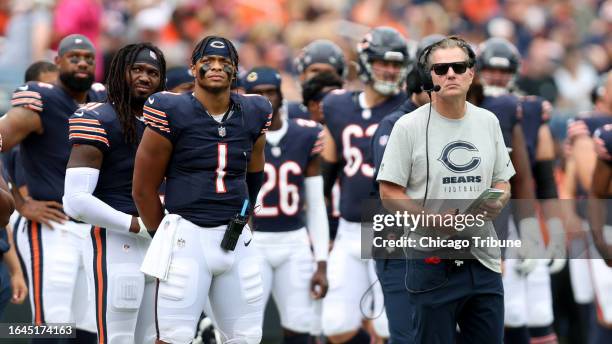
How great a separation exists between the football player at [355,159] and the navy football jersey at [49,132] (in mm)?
1678

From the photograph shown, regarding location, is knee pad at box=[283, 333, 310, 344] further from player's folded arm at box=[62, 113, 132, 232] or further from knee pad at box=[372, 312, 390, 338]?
player's folded arm at box=[62, 113, 132, 232]

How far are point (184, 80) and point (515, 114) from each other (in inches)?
86.8

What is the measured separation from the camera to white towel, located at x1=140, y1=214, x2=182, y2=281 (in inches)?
218

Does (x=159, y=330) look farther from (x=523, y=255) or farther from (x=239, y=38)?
(x=239, y=38)

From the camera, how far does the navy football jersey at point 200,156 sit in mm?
5551

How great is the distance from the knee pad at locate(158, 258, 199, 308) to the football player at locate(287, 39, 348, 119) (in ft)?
10.9

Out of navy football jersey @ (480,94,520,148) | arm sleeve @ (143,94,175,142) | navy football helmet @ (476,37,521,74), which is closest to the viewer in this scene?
arm sleeve @ (143,94,175,142)

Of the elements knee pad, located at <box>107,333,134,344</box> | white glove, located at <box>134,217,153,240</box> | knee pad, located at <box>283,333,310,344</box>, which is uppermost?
white glove, located at <box>134,217,153,240</box>

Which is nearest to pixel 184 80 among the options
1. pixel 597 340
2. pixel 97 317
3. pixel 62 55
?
pixel 62 55

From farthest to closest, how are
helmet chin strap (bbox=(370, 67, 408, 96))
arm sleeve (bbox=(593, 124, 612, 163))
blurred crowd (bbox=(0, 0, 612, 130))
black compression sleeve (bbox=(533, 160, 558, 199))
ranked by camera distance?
blurred crowd (bbox=(0, 0, 612, 130)) < black compression sleeve (bbox=(533, 160, 558, 199)) < helmet chin strap (bbox=(370, 67, 408, 96)) < arm sleeve (bbox=(593, 124, 612, 163))

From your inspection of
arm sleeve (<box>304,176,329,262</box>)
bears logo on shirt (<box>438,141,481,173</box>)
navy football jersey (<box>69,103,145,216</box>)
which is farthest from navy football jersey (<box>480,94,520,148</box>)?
navy football jersey (<box>69,103,145,216</box>)

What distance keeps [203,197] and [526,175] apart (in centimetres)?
267

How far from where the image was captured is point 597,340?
789 cm

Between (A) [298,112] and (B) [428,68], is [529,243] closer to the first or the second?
(A) [298,112]
